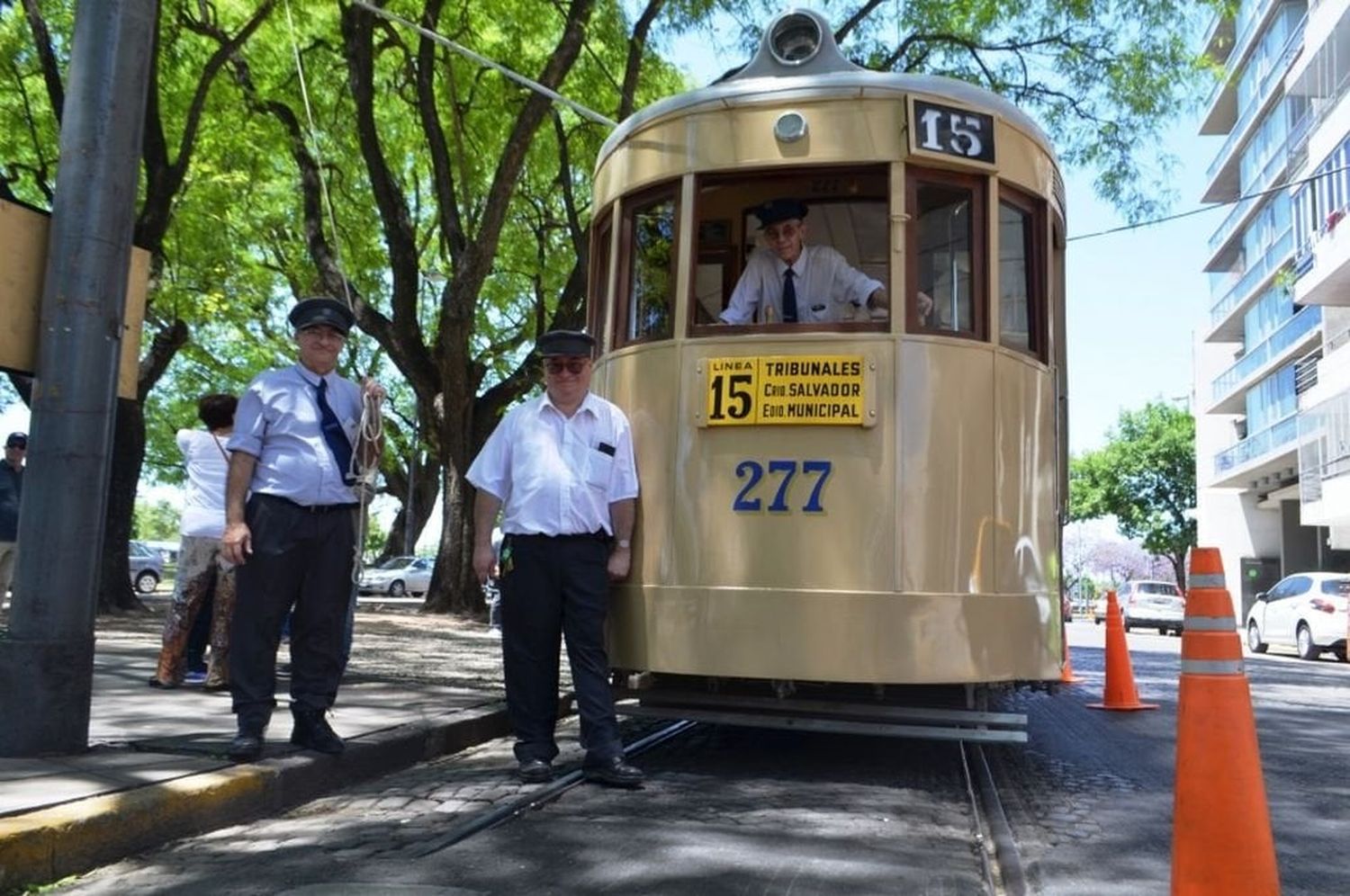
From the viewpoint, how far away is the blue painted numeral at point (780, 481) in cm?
516

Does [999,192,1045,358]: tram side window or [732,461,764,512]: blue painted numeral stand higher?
[999,192,1045,358]: tram side window

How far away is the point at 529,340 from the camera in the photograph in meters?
24.4

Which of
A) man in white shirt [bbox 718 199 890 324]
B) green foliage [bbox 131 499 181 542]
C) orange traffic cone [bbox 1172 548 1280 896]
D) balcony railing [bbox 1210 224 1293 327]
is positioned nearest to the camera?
orange traffic cone [bbox 1172 548 1280 896]

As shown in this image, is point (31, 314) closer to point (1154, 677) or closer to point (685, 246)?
point (685, 246)

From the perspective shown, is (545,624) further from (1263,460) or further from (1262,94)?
(1262,94)

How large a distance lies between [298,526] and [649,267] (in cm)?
210

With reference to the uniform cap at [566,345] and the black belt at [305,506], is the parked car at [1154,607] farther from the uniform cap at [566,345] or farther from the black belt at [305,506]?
the black belt at [305,506]

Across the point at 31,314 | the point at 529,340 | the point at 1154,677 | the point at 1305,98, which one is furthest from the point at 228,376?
the point at 1305,98

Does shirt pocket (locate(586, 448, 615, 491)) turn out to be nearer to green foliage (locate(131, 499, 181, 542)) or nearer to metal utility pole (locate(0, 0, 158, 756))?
metal utility pole (locate(0, 0, 158, 756))

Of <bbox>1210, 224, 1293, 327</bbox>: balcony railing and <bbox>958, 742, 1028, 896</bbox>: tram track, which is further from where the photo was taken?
<bbox>1210, 224, 1293, 327</bbox>: balcony railing

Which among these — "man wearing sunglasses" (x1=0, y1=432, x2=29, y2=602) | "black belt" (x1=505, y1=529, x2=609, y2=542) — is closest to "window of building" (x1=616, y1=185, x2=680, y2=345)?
"black belt" (x1=505, y1=529, x2=609, y2=542)

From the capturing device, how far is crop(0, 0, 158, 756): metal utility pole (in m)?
4.56

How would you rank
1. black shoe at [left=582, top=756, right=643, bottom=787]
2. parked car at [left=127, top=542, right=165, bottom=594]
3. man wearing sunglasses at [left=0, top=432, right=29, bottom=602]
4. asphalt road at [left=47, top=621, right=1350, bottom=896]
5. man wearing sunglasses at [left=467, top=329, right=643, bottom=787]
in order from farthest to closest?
1. parked car at [left=127, top=542, right=165, bottom=594]
2. man wearing sunglasses at [left=0, top=432, right=29, bottom=602]
3. man wearing sunglasses at [left=467, top=329, right=643, bottom=787]
4. black shoe at [left=582, top=756, right=643, bottom=787]
5. asphalt road at [left=47, top=621, right=1350, bottom=896]

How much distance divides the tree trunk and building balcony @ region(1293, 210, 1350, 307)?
24277mm
